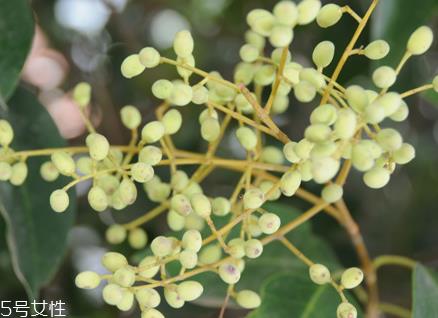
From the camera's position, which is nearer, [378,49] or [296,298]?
[378,49]

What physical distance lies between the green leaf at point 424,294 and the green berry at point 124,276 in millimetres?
299

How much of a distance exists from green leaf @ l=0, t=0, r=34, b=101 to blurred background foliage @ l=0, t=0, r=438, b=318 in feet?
1.59

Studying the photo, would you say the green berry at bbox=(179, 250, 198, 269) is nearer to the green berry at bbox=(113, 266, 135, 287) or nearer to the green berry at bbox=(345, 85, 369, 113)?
the green berry at bbox=(113, 266, 135, 287)

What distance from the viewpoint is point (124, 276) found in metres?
0.65

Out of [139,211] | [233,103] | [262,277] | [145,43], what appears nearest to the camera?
[233,103]

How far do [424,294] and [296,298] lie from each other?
0.52 feet

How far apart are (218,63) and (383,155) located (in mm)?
943

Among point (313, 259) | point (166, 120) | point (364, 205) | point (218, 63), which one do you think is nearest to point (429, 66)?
point (364, 205)

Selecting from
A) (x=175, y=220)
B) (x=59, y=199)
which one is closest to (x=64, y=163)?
(x=59, y=199)

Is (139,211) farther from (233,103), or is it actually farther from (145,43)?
(233,103)

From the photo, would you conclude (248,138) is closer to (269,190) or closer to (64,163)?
(269,190)

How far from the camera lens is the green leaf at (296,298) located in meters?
0.85

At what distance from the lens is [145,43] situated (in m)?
1.58

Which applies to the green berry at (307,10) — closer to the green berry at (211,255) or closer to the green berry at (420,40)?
the green berry at (420,40)
